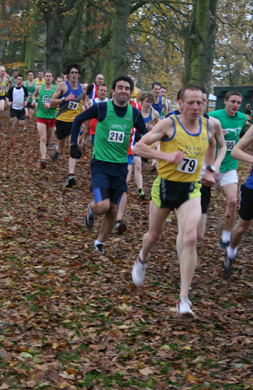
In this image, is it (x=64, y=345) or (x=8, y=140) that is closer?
(x=64, y=345)

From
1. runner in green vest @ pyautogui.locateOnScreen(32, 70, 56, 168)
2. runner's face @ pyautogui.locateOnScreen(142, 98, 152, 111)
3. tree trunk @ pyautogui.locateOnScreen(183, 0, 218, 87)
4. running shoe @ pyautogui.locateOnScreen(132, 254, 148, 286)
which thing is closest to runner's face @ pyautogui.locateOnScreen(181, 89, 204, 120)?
running shoe @ pyautogui.locateOnScreen(132, 254, 148, 286)

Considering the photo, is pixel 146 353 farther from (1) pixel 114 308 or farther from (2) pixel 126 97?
(2) pixel 126 97

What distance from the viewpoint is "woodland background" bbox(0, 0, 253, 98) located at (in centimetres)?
1471

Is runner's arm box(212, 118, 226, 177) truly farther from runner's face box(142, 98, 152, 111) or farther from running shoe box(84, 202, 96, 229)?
runner's face box(142, 98, 152, 111)

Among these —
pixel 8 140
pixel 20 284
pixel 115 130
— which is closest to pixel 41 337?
pixel 20 284

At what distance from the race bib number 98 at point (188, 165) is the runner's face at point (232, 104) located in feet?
8.55

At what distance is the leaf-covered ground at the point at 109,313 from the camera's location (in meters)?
4.72

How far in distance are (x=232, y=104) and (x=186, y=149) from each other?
104 inches

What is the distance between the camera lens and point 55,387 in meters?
4.43

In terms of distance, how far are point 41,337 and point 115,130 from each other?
3047 mm

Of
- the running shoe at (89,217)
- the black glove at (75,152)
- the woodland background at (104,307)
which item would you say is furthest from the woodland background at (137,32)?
the black glove at (75,152)

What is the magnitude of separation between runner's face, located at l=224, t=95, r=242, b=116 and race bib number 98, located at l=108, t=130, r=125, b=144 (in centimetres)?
177

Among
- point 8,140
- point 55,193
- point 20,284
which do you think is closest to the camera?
point 20,284

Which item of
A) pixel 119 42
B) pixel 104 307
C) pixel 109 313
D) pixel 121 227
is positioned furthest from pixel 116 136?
pixel 119 42
